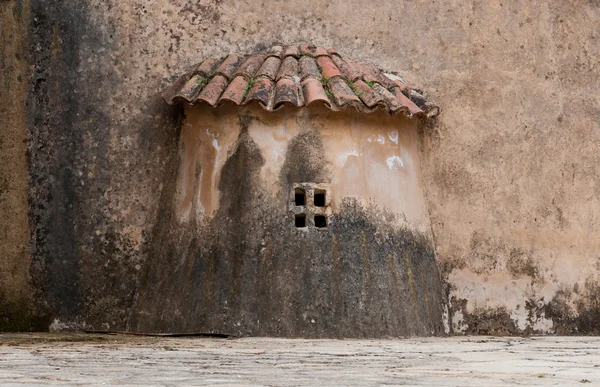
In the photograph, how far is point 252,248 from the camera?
7832 millimetres

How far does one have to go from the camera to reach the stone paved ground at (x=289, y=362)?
4102 millimetres

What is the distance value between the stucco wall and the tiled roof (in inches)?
11.2

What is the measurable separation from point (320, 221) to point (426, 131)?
1643 millimetres

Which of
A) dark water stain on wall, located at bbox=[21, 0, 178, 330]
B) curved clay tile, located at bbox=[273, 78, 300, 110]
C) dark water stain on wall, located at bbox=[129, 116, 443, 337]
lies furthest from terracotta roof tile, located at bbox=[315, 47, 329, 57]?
dark water stain on wall, located at bbox=[21, 0, 178, 330]

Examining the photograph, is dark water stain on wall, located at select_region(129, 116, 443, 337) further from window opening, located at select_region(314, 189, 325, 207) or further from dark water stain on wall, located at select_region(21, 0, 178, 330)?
dark water stain on wall, located at select_region(21, 0, 178, 330)

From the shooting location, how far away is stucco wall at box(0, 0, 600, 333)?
28.4 ft

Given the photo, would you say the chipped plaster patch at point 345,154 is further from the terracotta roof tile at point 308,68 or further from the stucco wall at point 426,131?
the stucco wall at point 426,131

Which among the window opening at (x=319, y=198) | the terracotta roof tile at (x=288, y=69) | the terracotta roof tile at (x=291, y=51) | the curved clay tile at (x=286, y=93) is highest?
the terracotta roof tile at (x=291, y=51)

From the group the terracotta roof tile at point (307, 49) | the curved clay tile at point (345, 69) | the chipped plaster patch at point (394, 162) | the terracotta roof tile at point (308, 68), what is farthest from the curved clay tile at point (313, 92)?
the chipped plaster patch at point (394, 162)

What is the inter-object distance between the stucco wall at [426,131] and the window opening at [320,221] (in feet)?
4.65

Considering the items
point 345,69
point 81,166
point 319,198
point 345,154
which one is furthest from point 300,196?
point 81,166

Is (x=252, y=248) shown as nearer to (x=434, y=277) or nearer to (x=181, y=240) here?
(x=181, y=240)

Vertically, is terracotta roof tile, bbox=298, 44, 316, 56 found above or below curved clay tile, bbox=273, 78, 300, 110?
above

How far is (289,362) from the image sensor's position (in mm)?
5066
